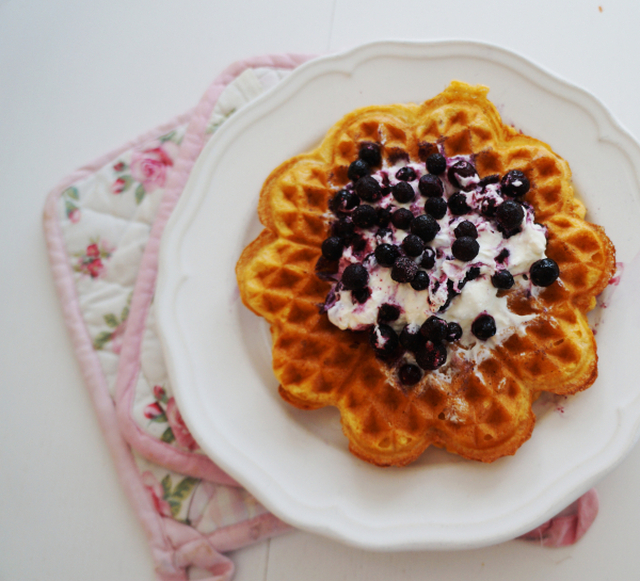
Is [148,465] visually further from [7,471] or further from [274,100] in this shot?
[274,100]

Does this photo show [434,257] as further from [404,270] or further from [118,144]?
[118,144]

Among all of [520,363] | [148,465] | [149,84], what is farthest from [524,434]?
[149,84]

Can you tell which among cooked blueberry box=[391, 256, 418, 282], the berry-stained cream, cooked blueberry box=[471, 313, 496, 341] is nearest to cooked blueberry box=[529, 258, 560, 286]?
the berry-stained cream

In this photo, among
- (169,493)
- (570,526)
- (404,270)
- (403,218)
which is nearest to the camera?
(404,270)

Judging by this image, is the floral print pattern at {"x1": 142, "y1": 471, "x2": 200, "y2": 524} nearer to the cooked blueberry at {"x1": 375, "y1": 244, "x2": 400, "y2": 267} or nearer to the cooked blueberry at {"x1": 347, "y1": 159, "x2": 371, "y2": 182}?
the cooked blueberry at {"x1": 375, "y1": 244, "x2": 400, "y2": 267}

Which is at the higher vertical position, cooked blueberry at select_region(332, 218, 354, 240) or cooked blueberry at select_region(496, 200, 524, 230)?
cooked blueberry at select_region(496, 200, 524, 230)

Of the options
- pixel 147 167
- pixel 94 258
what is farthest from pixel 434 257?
pixel 94 258
